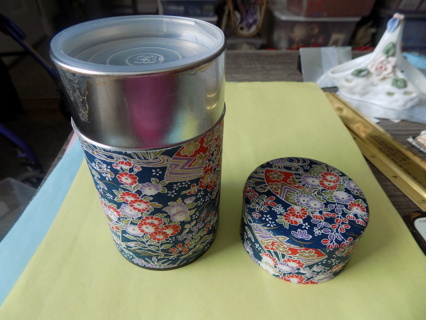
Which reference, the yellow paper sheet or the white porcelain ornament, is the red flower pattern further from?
the white porcelain ornament

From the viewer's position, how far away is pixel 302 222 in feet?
0.97

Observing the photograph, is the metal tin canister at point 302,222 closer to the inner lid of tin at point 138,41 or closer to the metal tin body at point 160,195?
the metal tin body at point 160,195

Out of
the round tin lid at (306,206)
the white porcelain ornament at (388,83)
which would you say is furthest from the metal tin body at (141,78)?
the white porcelain ornament at (388,83)

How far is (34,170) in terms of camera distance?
75 cm

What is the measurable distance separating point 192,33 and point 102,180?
0.15 metres

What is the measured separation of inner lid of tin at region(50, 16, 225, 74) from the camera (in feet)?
0.75

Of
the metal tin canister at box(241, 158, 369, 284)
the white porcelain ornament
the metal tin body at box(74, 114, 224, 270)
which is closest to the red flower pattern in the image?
the metal tin body at box(74, 114, 224, 270)

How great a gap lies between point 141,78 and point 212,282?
0.23 meters

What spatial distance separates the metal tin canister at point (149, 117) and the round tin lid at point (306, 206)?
0.05 metres

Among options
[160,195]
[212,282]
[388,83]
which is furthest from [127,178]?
[388,83]

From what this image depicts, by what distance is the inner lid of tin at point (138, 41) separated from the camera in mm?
229

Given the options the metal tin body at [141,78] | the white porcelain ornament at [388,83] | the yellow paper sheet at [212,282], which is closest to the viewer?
the metal tin body at [141,78]

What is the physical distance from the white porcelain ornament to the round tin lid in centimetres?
30

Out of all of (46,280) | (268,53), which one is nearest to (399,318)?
(46,280)
